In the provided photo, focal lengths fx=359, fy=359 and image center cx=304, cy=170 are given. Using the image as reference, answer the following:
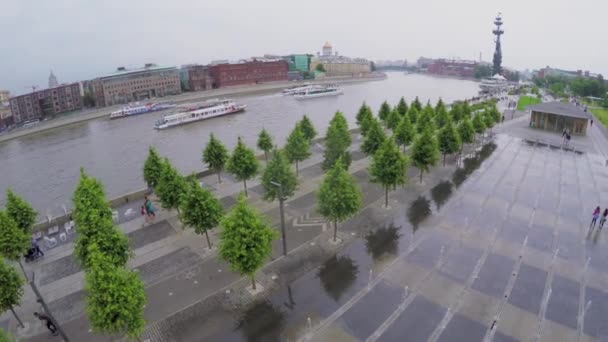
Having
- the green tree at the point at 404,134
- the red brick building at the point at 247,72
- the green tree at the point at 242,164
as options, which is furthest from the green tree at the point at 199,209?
the red brick building at the point at 247,72

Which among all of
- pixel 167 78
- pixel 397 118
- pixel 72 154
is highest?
pixel 167 78

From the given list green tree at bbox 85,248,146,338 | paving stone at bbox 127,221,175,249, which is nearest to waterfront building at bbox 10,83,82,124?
paving stone at bbox 127,221,175,249

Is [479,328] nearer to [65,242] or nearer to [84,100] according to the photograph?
[65,242]

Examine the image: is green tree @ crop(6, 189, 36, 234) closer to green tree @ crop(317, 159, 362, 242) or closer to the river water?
the river water

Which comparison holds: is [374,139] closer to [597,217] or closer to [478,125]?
[478,125]

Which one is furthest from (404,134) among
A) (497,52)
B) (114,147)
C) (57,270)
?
(497,52)

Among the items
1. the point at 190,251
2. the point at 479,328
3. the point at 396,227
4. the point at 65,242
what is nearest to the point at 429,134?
the point at 396,227
